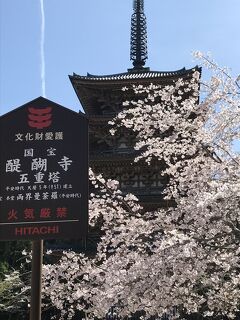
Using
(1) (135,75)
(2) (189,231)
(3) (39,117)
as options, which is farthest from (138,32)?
(3) (39,117)

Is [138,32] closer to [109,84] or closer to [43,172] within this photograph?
[109,84]

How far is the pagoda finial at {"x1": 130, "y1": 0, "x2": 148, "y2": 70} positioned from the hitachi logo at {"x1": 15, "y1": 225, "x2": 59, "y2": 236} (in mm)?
26209

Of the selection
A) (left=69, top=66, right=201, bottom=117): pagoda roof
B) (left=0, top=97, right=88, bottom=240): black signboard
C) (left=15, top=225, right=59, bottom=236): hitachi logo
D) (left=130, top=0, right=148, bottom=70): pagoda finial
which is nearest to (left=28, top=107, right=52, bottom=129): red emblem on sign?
(left=0, top=97, right=88, bottom=240): black signboard

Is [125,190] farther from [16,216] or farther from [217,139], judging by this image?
[16,216]

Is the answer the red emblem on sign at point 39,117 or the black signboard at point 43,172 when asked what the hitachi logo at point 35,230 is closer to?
the black signboard at point 43,172

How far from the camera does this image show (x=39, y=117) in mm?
4672

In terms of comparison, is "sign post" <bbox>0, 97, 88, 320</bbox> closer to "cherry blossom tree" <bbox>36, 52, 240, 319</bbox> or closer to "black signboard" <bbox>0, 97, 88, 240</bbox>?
"black signboard" <bbox>0, 97, 88, 240</bbox>

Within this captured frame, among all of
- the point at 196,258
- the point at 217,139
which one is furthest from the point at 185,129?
the point at 196,258

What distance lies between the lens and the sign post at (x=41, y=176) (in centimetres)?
433

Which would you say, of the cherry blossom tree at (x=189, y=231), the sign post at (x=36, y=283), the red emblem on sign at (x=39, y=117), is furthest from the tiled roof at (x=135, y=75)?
the sign post at (x=36, y=283)

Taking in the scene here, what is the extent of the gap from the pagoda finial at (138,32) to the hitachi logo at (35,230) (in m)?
26.2

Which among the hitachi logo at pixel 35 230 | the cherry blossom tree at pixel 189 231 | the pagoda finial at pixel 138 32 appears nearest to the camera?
the hitachi logo at pixel 35 230

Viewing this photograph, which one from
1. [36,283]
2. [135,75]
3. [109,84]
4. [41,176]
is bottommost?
[36,283]

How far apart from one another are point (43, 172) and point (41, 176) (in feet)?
0.14
